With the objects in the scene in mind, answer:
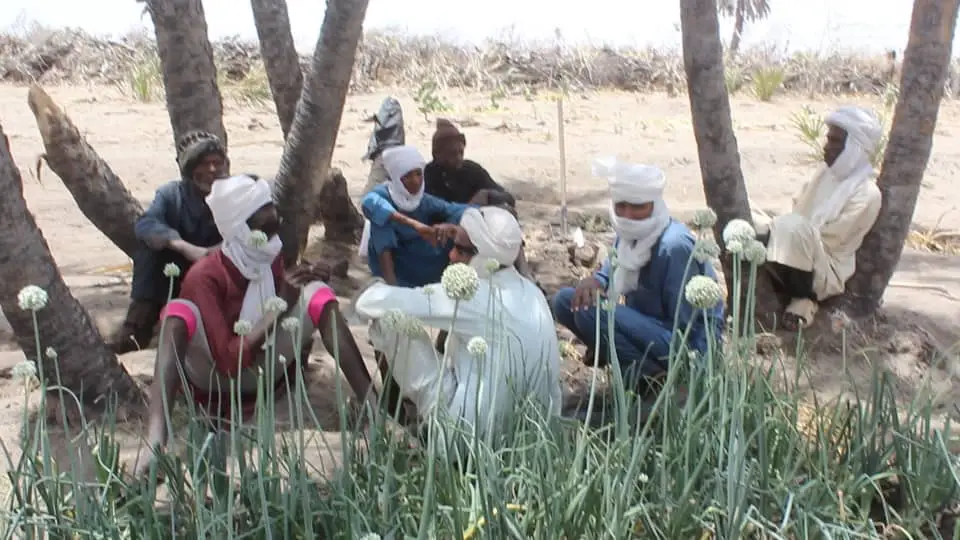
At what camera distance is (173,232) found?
4.66 m

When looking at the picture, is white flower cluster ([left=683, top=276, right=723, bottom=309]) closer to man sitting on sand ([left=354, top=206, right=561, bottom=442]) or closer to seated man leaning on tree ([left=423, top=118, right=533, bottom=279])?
man sitting on sand ([left=354, top=206, right=561, bottom=442])

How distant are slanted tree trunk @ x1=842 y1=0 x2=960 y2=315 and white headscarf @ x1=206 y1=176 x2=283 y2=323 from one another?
118 inches

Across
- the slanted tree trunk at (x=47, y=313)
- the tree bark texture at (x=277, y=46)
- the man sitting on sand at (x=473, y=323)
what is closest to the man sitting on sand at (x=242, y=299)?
the man sitting on sand at (x=473, y=323)

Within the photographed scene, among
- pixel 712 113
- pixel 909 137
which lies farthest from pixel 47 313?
pixel 909 137

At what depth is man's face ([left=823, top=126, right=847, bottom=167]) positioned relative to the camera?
518 cm

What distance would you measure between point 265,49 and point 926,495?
4.66 metres

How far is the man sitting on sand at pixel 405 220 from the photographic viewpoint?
5.25 meters

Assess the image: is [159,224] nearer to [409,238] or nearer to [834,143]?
[409,238]

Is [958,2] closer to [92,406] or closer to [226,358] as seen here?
[226,358]

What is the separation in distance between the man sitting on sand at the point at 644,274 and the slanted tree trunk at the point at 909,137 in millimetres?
1461

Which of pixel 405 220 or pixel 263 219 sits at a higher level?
pixel 263 219

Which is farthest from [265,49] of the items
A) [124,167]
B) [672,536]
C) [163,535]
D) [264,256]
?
[672,536]

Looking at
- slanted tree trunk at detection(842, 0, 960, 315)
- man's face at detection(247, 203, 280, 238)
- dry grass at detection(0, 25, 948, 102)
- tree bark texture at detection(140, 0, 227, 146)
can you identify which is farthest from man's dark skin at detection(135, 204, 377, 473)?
dry grass at detection(0, 25, 948, 102)

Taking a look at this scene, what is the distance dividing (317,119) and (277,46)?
0.93 m
